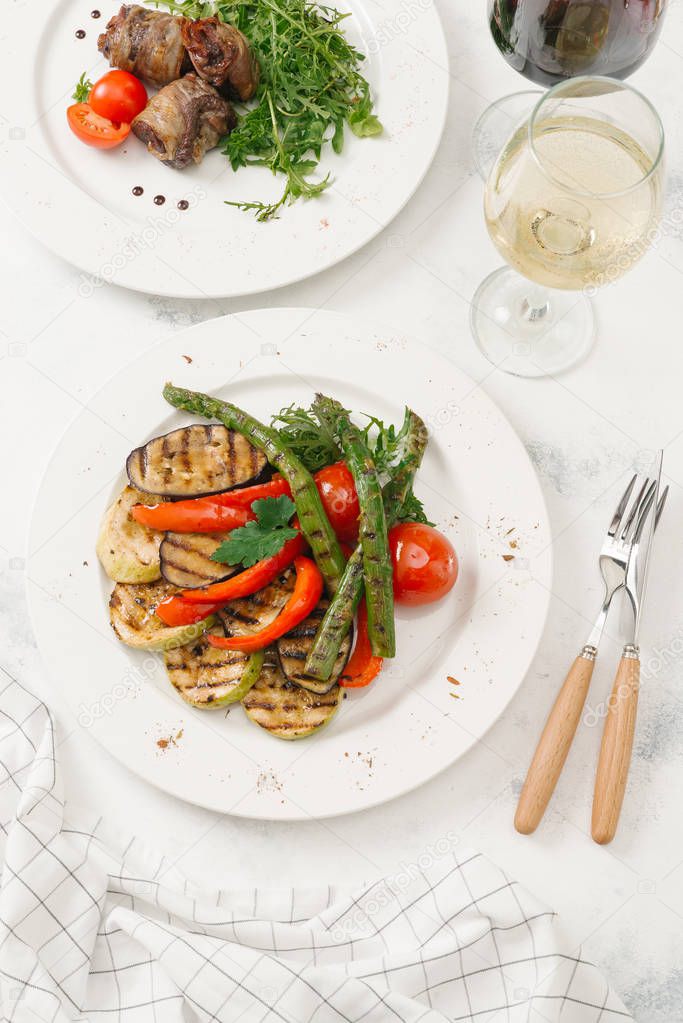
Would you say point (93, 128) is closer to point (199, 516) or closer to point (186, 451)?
point (186, 451)

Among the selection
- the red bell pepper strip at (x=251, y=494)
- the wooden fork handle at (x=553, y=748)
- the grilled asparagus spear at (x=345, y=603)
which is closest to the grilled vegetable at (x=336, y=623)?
the grilled asparagus spear at (x=345, y=603)

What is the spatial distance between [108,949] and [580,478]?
7.89 ft

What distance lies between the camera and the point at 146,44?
3.74 meters

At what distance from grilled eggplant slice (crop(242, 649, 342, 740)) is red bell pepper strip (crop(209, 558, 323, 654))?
0.14m

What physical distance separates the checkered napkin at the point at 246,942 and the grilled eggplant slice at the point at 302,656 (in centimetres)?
77

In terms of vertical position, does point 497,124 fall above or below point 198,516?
above

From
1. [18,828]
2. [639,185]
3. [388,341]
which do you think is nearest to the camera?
[639,185]

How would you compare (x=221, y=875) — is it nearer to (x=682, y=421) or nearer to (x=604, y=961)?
(x=604, y=961)

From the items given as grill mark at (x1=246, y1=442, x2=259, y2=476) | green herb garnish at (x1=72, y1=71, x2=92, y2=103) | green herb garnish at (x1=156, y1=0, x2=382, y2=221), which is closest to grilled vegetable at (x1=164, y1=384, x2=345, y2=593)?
grill mark at (x1=246, y1=442, x2=259, y2=476)

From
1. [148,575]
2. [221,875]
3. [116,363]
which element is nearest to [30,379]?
[116,363]

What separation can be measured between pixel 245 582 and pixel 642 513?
1.46 meters

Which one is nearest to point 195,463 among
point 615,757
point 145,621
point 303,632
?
point 145,621

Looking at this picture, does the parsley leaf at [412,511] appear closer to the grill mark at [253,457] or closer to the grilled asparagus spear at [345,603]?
the grilled asparagus spear at [345,603]

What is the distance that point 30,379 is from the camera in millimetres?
3762
